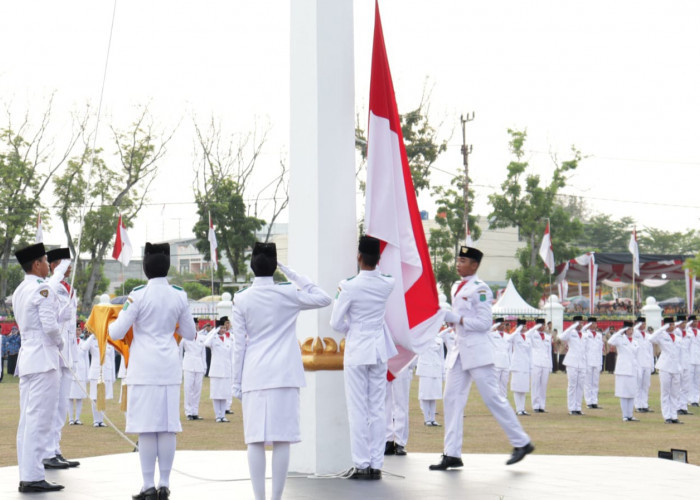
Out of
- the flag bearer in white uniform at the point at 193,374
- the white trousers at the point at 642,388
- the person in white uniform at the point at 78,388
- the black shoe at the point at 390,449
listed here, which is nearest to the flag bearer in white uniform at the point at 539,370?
the white trousers at the point at 642,388

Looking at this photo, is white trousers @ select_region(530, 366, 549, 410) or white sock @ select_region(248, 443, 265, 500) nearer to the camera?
white sock @ select_region(248, 443, 265, 500)

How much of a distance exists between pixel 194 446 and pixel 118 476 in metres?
5.26

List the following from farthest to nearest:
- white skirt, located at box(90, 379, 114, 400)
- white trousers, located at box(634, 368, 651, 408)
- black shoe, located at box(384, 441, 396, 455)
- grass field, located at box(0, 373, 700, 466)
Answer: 1. white trousers, located at box(634, 368, 651, 408)
2. white skirt, located at box(90, 379, 114, 400)
3. grass field, located at box(0, 373, 700, 466)
4. black shoe, located at box(384, 441, 396, 455)

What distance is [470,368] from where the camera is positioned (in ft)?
28.3

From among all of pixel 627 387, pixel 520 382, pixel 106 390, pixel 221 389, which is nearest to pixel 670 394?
pixel 627 387

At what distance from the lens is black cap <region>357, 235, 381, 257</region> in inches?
311

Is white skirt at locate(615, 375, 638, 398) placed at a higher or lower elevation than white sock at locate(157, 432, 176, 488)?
lower

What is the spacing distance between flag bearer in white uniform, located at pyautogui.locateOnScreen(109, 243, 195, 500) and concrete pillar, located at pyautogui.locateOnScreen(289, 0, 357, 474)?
56.5 inches

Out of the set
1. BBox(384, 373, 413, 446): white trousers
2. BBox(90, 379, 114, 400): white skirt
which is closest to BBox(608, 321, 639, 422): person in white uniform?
BBox(384, 373, 413, 446): white trousers

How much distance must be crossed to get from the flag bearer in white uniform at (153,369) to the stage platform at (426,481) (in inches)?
15.1

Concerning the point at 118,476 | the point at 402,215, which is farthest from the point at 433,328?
the point at 118,476

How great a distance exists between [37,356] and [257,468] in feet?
7.33

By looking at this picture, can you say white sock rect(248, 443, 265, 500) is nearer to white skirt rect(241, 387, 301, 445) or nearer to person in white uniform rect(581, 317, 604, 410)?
white skirt rect(241, 387, 301, 445)

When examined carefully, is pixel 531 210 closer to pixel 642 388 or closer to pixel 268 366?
pixel 642 388
